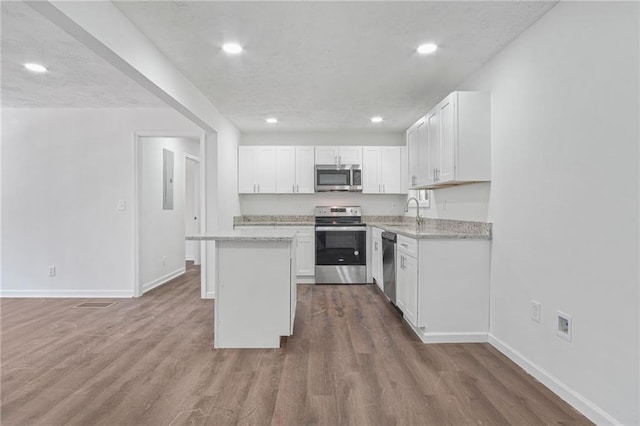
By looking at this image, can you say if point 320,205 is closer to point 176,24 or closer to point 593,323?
point 176,24

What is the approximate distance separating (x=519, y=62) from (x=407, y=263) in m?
1.85

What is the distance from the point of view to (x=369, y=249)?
4.93 m

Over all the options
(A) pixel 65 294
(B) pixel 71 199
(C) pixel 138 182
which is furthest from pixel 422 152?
(A) pixel 65 294

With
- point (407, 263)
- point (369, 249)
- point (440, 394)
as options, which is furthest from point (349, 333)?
point (369, 249)

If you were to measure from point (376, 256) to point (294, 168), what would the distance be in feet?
6.14

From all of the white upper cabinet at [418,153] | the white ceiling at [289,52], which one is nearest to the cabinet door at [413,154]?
the white upper cabinet at [418,153]

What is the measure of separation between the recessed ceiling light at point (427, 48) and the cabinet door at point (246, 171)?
3.19m

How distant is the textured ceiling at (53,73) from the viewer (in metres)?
2.30

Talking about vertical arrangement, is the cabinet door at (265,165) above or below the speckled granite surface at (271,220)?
above

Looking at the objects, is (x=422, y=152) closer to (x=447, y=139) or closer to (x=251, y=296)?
(x=447, y=139)

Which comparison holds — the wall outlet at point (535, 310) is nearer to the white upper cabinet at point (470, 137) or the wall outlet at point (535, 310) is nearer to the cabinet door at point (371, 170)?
the white upper cabinet at point (470, 137)

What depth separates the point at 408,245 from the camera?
3084mm

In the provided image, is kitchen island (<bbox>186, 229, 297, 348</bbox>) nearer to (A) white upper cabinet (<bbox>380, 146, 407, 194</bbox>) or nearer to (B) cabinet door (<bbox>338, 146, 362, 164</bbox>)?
(B) cabinet door (<bbox>338, 146, 362, 164</bbox>)

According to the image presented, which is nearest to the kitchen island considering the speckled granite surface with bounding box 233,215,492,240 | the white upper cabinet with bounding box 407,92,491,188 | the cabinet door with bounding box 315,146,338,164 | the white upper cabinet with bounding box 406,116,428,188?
the speckled granite surface with bounding box 233,215,492,240
